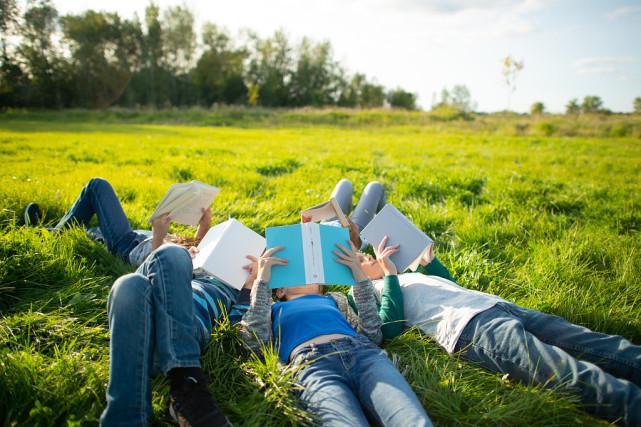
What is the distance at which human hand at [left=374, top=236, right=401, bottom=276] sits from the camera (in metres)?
2.45

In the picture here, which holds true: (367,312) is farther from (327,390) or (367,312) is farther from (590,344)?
(590,344)

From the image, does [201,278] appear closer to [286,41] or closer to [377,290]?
[377,290]

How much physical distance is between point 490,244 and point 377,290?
63.2 inches

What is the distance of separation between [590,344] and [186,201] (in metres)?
2.72

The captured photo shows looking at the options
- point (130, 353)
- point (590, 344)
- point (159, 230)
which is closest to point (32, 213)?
point (159, 230)

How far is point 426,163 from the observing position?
25.5 ft

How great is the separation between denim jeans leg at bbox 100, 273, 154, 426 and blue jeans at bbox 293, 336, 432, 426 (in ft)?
2.31

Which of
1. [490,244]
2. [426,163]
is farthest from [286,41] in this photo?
[490,244]

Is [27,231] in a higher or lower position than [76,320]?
higher

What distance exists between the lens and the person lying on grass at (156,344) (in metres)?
1.53

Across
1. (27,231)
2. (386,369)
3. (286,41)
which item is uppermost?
(286,41)

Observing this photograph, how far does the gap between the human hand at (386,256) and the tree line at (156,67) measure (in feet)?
92.4

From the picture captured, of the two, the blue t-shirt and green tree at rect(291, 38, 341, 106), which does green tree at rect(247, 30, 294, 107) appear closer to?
green tree at rect(291, 38, 341, 106)

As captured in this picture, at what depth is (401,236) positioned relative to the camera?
2551 mm
